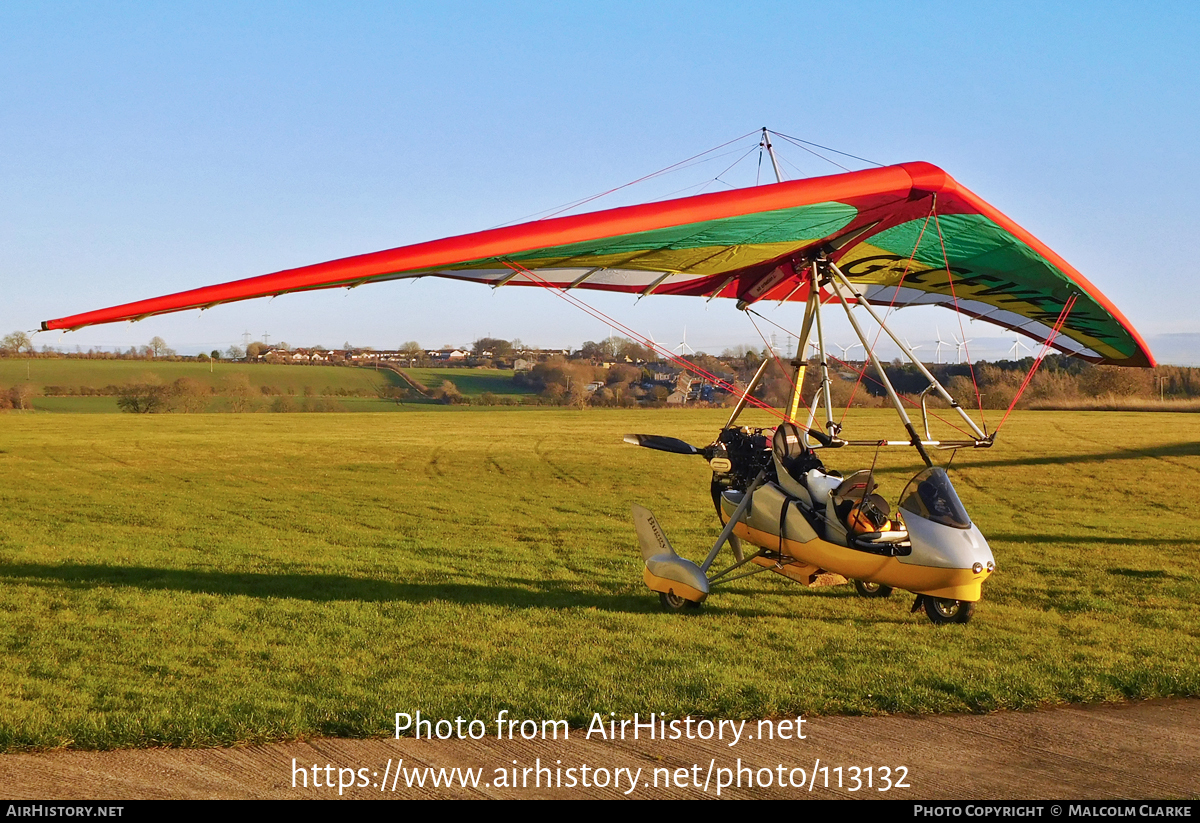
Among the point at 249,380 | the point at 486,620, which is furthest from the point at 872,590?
the point at 249,380

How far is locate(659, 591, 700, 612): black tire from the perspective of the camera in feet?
27.9

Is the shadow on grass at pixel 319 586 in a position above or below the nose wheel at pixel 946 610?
below

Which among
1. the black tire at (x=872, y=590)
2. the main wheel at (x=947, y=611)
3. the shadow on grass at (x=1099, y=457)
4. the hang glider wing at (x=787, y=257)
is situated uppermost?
the hang glider wing at (x=787, y=257)

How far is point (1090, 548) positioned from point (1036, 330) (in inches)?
130

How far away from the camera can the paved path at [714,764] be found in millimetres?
4414

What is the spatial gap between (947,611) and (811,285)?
3266 mm

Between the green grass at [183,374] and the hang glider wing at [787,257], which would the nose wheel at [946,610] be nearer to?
the hang glider wing at [787,257]

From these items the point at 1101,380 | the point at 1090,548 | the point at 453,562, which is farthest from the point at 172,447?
the point at 1101,380

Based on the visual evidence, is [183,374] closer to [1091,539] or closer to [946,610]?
[1091,539]

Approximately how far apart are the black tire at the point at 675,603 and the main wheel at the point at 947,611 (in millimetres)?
1973

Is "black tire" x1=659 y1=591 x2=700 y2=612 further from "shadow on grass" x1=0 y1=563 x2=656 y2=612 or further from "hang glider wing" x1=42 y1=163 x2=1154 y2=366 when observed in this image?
"hang glider wing" x1=42 y1=163 x2=1154 y2=366

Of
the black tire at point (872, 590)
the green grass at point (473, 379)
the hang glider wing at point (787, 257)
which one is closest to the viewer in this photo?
the hang glider wing at point (787, 257)

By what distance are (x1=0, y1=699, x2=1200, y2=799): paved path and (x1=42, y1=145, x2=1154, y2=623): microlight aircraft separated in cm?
229

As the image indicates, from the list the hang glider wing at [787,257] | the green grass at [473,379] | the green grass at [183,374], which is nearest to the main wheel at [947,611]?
the hang glider wing at [787,257]
